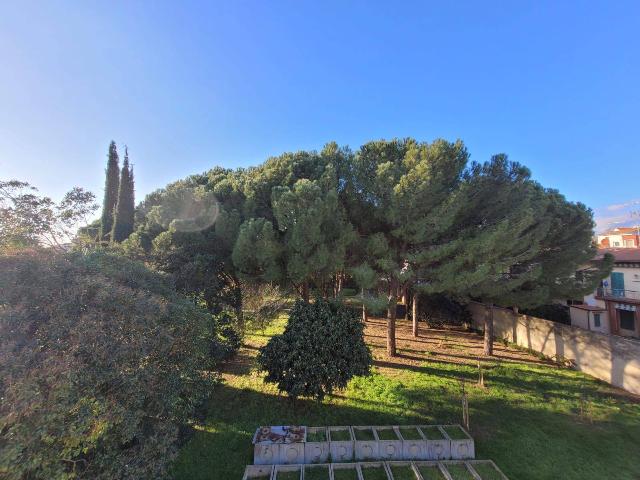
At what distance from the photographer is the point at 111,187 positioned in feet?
65.0

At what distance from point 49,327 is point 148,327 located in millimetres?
1166

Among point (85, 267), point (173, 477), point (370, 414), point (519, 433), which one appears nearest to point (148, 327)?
point (85, 267)

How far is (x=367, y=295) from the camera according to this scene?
1060 cm

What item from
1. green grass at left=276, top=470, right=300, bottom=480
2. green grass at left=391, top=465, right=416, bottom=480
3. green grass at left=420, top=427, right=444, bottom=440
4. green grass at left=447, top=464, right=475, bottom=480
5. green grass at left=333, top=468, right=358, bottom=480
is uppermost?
green grass at left=420, top=427, right=444, bottom=440

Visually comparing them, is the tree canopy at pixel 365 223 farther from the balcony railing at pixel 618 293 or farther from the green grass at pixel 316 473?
the balcony railing at pixel 618 293

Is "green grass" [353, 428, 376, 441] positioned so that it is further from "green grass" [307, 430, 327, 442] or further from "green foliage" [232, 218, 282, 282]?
"green foliage" [232, 218, 282, 282]

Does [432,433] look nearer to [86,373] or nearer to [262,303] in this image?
[262,303]

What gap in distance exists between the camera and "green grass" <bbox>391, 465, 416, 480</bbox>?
20.4 ft

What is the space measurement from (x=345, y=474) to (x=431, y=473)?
5.42ft

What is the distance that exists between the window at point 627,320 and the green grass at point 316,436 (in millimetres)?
18350

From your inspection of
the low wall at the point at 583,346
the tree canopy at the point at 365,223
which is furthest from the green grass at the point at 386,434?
the low wall at the point at 583,346

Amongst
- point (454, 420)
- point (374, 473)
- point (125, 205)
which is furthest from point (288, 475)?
point (125, 205)

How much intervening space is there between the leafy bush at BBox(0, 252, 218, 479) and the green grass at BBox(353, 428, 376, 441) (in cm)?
362

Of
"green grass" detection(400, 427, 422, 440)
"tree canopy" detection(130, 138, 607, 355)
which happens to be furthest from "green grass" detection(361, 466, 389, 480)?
"tree canopy" detection(130, 138, 607, 355)
